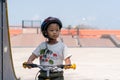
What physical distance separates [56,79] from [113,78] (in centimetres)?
605

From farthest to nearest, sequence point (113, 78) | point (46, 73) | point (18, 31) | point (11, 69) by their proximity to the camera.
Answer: point (18, 31), point (113, 78), point (11, 69), point (46, 73)

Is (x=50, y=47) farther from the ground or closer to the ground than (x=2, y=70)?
farther from the ground

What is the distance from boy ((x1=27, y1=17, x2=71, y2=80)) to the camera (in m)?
3.55

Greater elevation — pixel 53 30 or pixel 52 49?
pixel 53 30

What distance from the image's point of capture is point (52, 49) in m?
3.65

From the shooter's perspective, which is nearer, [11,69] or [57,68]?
[57,68]

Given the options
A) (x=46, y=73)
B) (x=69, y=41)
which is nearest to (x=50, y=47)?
(x=46, y=73)

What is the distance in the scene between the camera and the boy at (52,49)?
3.55 m

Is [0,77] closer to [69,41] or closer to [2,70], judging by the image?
[2,70]

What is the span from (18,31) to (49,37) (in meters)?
32.9

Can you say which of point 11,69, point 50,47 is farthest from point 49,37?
point 11,69

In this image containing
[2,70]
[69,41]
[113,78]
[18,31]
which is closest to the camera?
[2,70]

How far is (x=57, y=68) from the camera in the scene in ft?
11.5

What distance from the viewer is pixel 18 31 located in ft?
119
